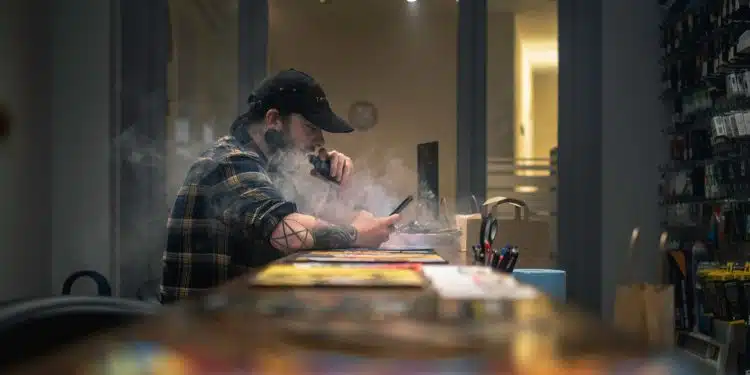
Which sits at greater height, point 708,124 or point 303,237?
point 708,124

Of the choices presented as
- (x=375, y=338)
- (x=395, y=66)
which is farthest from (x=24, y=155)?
(x=375, y=338)

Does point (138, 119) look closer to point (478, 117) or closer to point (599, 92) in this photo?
point (478, 117)

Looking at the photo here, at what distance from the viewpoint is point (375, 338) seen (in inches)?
25.3

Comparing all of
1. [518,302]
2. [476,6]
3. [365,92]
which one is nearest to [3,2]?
[365,92]

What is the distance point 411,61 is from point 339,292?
132 inches

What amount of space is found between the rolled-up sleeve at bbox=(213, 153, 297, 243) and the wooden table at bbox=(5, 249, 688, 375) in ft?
4.03

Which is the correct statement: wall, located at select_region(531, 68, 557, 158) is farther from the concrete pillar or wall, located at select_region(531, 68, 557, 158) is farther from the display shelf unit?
the display shelf unit

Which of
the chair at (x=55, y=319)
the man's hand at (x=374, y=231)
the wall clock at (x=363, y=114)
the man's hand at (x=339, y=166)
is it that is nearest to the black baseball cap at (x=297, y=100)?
the man's hand at (x=374, y=231)

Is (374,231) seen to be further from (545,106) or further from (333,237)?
(545,106)

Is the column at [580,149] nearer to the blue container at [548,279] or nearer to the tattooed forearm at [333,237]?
the tattooed forearm at [333,237]

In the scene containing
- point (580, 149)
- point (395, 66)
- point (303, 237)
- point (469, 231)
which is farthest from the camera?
point (395, 66)

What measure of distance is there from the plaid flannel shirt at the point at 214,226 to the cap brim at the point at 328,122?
0.29 m

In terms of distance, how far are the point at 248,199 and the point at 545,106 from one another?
7.23 ft

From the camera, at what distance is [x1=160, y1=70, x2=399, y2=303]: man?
217 centimetres
